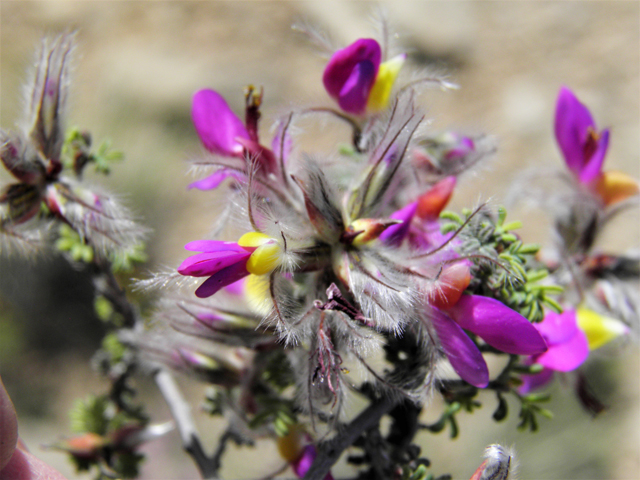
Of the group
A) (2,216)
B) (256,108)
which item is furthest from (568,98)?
(2,216)

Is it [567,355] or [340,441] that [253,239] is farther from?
[567,355]

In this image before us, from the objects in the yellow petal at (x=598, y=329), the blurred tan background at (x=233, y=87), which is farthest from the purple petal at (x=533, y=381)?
the blurred tan background at (x=233, y=87)

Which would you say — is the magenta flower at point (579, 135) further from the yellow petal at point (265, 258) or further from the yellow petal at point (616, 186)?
the yellow petal at point (265, 258)

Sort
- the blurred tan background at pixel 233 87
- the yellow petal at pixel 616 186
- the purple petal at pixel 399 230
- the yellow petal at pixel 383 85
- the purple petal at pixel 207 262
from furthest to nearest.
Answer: the blurred tan background at pixel 233 87 → the yellow petal at pixel 616 186 → the yellow petal at pixel 383 85 → the purple petal at pixel 399 230 → the purple petal at pixel 207 262

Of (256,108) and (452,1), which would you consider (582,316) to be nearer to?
(256,108)

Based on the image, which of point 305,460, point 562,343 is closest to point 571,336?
point 562,343

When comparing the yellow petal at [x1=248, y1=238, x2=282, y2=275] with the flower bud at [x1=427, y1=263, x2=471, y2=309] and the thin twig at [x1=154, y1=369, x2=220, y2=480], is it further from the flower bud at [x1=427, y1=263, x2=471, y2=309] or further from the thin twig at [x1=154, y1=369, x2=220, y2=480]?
the thin twig at [x1=154, y1=369, x2=220, y2=480]

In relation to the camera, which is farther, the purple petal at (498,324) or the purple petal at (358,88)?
the purple petal at (358,88)
